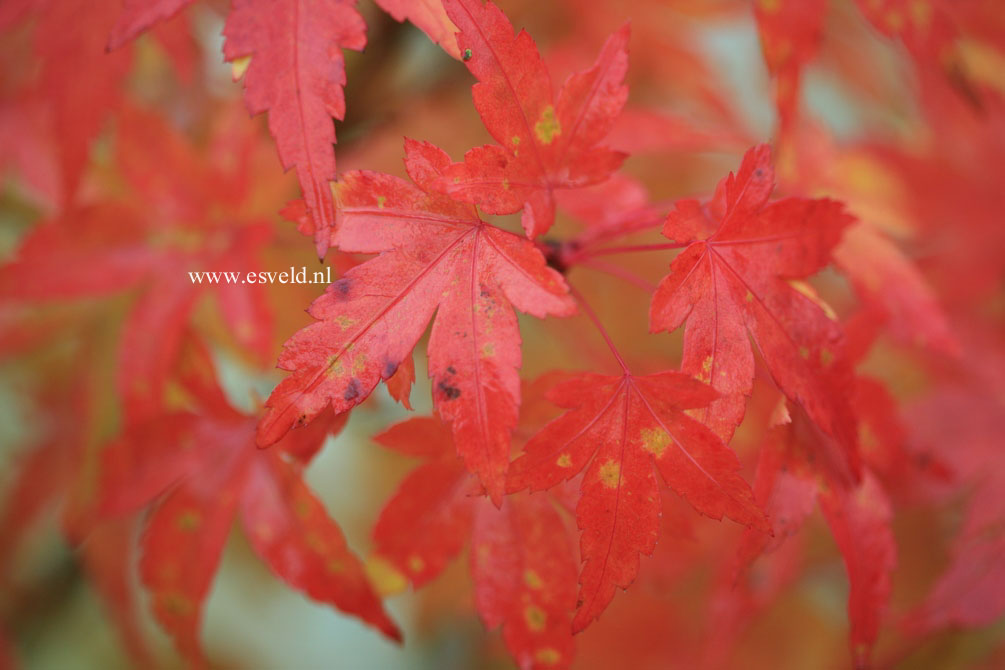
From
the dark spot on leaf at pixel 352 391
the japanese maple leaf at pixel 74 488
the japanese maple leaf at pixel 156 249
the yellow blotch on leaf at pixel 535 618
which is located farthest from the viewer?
the japanese maple leaf at pixel 74 488

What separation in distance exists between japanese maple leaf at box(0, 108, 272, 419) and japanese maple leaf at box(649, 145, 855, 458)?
1.23 ft

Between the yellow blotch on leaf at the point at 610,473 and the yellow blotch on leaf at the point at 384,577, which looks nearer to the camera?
the yellow blotch on leaf at the point at 610,473

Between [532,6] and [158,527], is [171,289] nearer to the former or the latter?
[158,527]

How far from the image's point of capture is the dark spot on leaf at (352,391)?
0.39 m

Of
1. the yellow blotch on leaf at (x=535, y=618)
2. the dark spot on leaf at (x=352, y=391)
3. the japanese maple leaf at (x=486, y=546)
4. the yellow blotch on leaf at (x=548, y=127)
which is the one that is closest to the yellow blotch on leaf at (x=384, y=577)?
the japanese maple leaf at (x=486, y=546)

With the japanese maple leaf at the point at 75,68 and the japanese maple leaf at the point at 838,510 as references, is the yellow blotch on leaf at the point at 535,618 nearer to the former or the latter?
the japanese maple leaf at the point at 838,510

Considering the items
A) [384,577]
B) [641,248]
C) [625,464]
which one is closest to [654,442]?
[625,464]

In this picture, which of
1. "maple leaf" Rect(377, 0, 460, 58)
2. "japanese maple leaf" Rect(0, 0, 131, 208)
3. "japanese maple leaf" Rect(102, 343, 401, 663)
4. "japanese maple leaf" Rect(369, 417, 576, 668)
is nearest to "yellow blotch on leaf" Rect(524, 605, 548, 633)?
"japanese maple leaf" Rect(369, 417, 576, 668)

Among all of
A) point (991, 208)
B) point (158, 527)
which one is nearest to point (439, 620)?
point (158, 527)

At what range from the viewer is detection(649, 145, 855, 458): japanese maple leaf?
427 millimetres

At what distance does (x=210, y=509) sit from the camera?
596mm

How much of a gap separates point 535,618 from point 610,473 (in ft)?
0.46

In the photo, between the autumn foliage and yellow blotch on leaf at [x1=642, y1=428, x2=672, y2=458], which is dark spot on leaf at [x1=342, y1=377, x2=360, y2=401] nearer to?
the autumn foliage

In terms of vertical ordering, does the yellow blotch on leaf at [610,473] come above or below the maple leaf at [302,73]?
below
